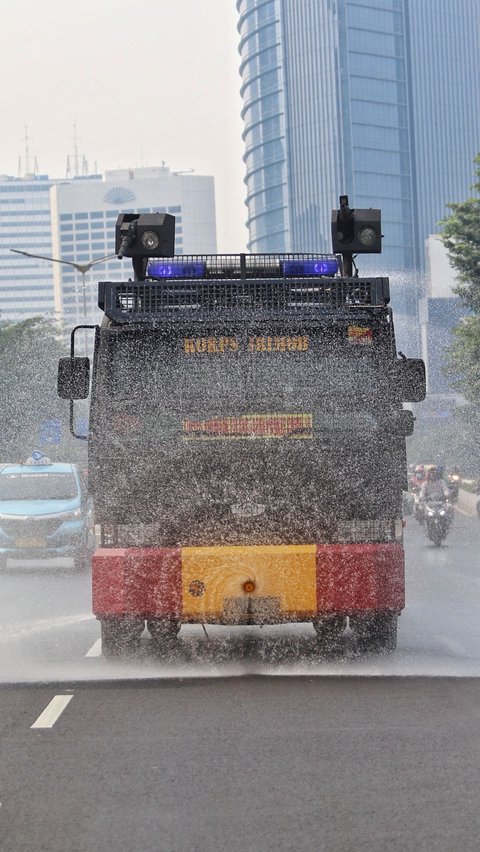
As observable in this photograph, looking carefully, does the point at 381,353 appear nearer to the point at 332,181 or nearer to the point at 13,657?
the point at 13,657

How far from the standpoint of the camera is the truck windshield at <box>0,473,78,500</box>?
2543 centimetres

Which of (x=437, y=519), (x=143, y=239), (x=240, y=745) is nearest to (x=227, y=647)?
(x=143, y=239)

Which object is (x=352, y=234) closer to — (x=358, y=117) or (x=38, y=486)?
(x=38, y=486)

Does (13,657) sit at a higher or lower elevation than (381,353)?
lower

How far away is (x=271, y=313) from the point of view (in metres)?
12.0

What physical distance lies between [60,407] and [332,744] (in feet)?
198

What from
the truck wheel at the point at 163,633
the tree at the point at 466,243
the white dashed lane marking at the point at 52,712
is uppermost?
the tree at the point at 466,243

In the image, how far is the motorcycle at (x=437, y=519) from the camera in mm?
31016

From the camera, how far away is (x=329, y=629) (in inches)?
499

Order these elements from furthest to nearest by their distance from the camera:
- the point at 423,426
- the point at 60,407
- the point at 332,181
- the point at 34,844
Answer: the point at 332,181, the point at 423,426, the point at 60,407, the point at 34,844

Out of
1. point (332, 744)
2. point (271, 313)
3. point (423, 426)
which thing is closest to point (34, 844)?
point (332, 744)

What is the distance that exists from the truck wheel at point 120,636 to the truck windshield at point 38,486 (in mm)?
13091

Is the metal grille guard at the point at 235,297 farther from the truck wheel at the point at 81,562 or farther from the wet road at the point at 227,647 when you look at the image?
the truck wheel at the point at 81,562

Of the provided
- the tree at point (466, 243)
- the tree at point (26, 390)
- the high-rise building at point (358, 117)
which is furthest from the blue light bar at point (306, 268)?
the high-rise building at point (358, 117)
